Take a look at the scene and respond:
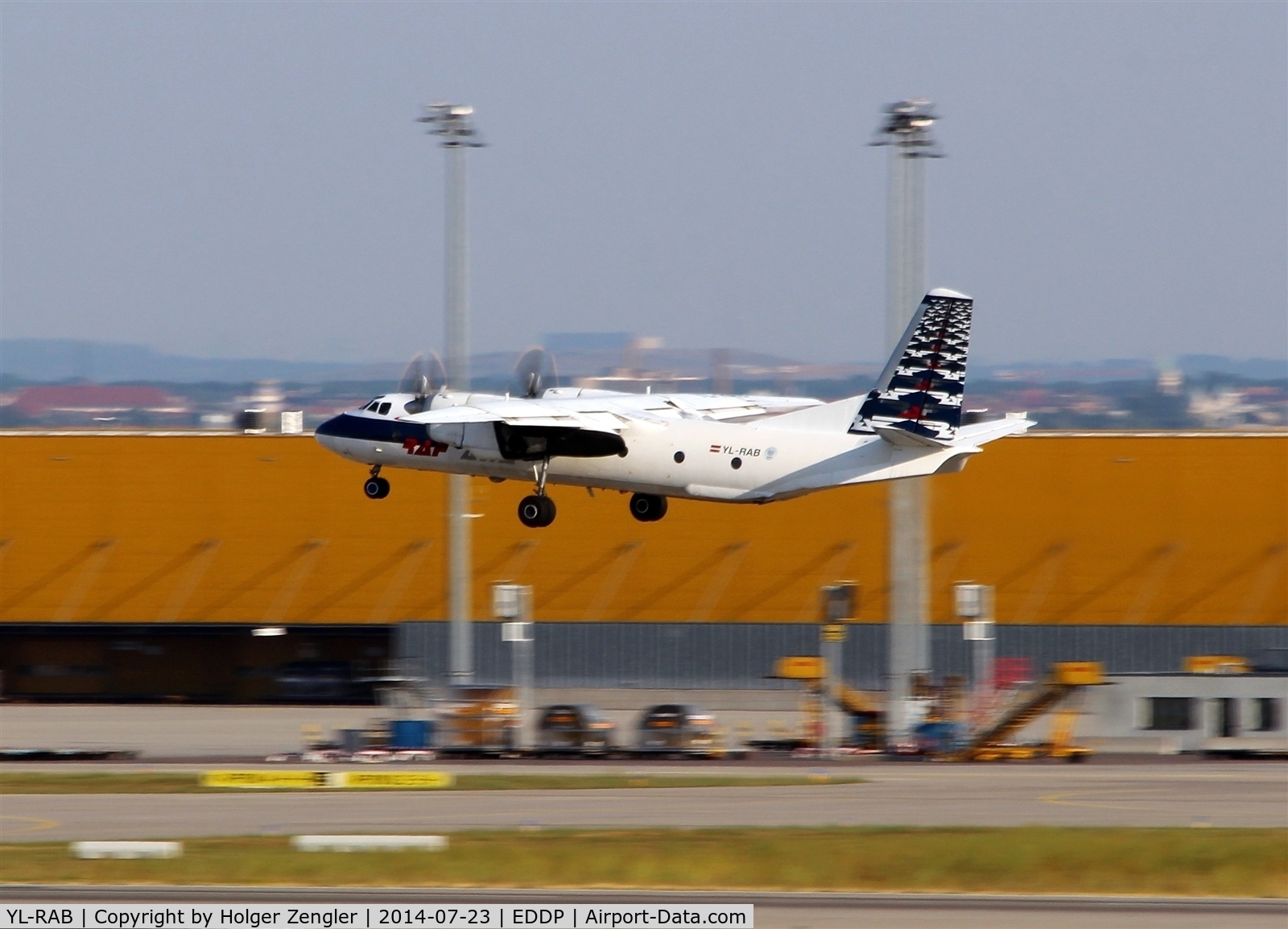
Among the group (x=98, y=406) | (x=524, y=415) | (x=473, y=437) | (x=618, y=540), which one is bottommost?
(x=618, y=540)

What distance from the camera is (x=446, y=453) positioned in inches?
1718

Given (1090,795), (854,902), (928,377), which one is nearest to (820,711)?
(1090,795)

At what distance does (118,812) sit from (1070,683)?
2631 centimetres

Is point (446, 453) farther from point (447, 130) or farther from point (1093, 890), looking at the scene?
point (1093, 890)

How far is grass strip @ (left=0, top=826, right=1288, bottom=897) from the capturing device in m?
29.6

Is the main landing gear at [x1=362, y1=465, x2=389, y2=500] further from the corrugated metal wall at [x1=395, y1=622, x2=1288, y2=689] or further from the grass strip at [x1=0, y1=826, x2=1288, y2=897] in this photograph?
the corrugated metal wall at [x1=395, y1=622, x2=1288, y2=689]

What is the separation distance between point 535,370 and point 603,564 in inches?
811

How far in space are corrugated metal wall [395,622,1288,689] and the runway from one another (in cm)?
1641

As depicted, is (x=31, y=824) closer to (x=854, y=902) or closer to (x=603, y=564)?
(x=854, y=902)

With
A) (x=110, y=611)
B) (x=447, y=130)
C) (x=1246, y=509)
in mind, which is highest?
(x=447, y=130)

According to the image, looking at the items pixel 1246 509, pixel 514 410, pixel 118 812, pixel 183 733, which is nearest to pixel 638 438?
pixel 514 410

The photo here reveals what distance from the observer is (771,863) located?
31.4m

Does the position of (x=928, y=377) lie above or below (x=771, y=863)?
above

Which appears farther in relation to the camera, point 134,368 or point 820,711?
point 134,368
